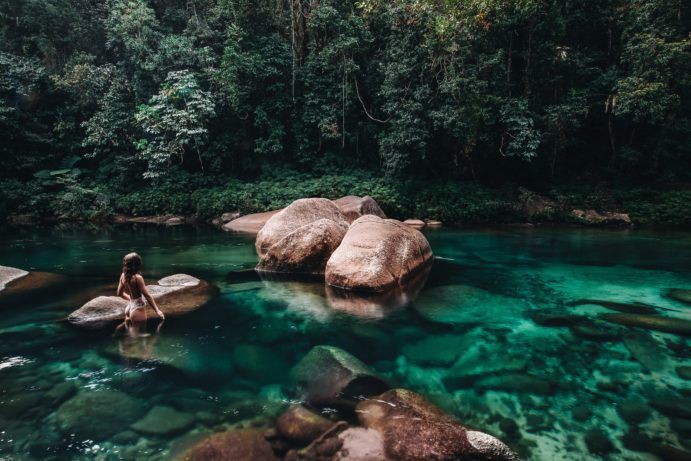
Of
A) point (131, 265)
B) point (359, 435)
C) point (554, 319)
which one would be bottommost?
point (554, 319)

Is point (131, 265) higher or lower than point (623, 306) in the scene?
higher

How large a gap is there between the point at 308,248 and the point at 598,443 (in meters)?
6.23

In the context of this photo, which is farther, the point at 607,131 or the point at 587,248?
the point at 607,131

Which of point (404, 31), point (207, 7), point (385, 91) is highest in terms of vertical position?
point (207, 7)

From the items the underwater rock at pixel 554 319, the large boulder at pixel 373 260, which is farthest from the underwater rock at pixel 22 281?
the underwater rock at pixel 554 319

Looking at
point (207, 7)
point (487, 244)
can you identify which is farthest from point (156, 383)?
point (207, 7)

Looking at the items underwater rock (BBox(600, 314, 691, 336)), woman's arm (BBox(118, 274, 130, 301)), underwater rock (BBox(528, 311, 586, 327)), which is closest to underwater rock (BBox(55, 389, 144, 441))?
woman's arm (BBox(118, 274, 130, 301))

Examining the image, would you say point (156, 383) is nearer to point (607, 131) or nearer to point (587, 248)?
point (587, 248)

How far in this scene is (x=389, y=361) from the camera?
482cm

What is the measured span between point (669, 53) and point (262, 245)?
1751cm

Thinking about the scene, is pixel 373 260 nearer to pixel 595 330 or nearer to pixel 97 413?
pixel 595 330

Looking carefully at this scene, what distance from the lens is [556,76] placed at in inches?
696

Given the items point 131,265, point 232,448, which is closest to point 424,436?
point 232,448

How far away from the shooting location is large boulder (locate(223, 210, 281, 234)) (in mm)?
16342
